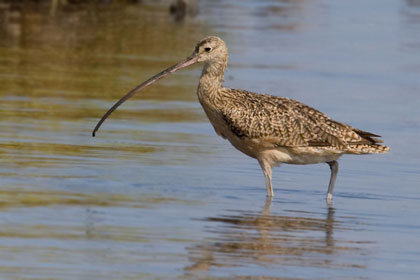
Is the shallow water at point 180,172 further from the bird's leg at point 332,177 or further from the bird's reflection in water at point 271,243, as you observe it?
the bird's leg at point 332,177

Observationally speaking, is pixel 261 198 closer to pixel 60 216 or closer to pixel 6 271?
pixel 60 216

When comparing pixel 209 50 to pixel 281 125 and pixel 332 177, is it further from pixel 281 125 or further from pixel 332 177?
pixel 332 177

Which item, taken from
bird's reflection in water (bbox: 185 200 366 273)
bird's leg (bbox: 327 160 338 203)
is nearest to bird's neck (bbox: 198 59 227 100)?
bird's leg (bbox: 327 160 338 203)

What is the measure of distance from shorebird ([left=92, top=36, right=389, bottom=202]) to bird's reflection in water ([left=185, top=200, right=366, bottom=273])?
1.07 metres

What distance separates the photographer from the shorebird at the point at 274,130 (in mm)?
11523

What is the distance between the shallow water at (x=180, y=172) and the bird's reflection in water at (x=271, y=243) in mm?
16

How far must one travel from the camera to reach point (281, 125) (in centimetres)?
1159

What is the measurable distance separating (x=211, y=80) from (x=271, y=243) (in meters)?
3.02

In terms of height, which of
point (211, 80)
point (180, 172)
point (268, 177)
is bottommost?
point (180, 172)

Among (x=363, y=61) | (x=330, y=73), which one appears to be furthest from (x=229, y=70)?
(x=363, y=61)

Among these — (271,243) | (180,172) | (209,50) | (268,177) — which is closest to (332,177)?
(268,177)

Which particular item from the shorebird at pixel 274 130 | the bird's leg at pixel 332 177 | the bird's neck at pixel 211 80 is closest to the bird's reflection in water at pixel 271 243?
the bird's leg at pixel 332 177

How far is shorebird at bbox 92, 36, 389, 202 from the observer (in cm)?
1152

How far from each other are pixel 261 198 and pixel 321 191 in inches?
29.7
